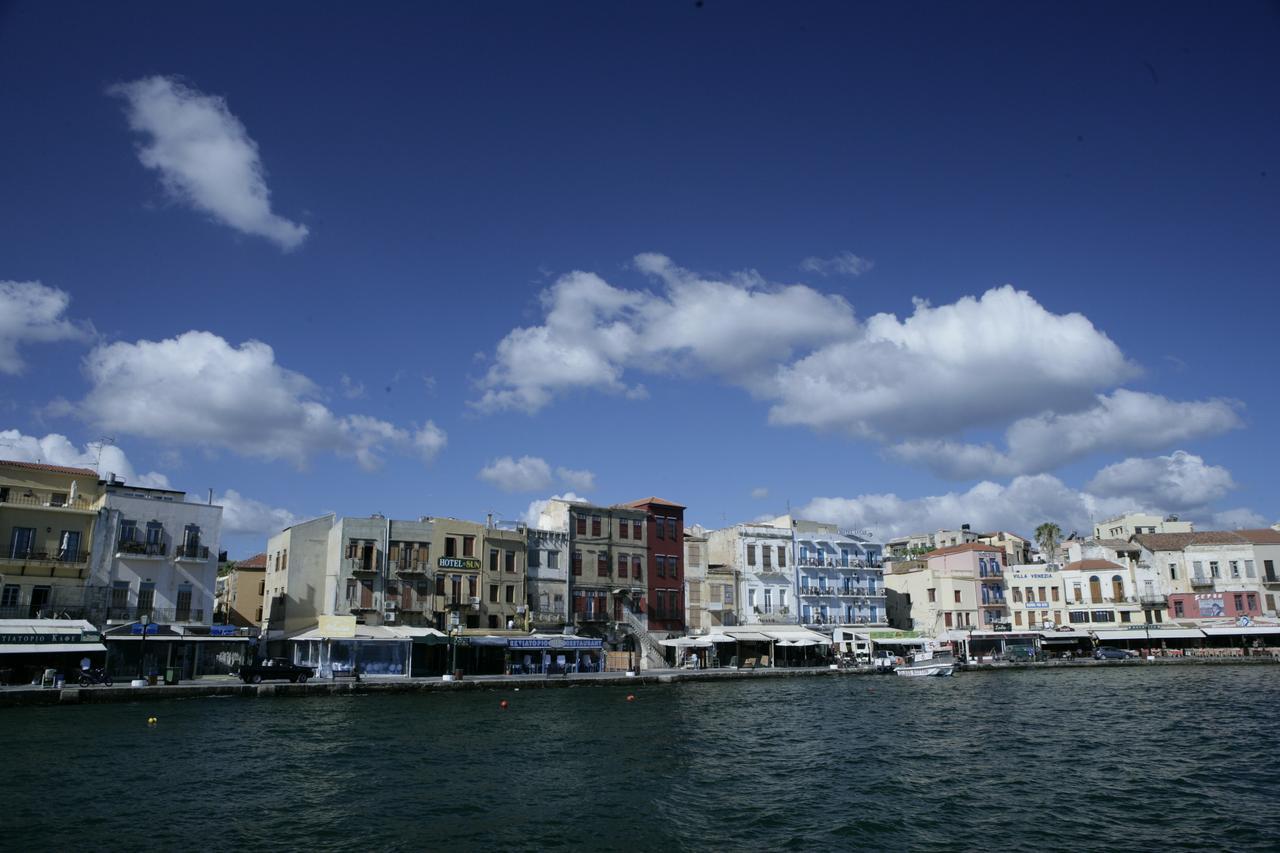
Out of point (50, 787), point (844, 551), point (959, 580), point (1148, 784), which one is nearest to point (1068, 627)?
point (959, 580)

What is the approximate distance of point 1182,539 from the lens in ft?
259

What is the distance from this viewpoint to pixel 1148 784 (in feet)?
80.8

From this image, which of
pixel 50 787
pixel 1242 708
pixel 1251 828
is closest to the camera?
pixel 1251 828

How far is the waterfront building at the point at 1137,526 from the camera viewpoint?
97.5m

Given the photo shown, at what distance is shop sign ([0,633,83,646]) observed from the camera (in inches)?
1609

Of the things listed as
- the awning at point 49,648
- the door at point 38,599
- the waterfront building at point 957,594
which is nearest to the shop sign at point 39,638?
the awning at point 49,648

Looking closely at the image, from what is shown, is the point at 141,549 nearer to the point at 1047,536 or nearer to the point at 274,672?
the point at 274,672

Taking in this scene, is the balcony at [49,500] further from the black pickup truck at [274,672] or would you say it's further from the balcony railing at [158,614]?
the black pickup truck at [274,672]

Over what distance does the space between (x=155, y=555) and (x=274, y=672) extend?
9.51 metres

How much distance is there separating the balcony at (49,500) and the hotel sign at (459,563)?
1951cm

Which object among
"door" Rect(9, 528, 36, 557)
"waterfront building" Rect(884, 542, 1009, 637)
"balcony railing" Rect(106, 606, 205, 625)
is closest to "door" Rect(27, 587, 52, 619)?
"door" Rect(9, 528, 36, 557)

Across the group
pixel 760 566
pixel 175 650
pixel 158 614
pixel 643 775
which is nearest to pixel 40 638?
pixel 158 614

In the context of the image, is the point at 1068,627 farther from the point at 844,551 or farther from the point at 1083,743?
the point at 1083,743

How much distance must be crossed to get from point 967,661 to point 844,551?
43.6ft
